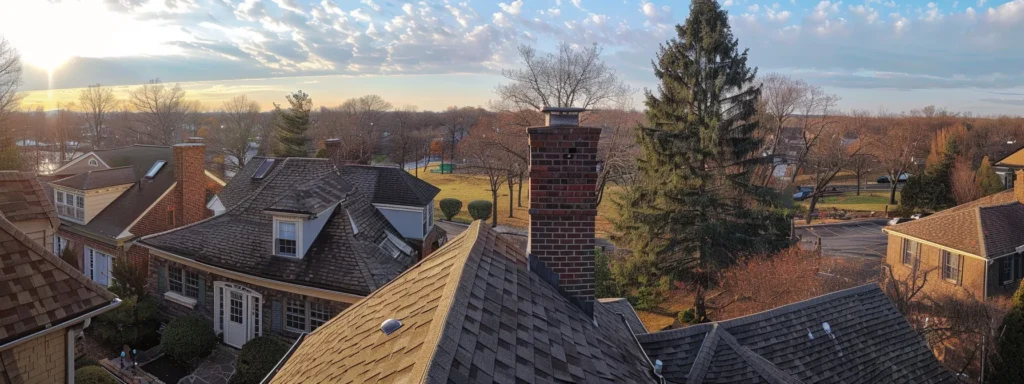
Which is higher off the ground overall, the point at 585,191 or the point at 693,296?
the point at 585,191

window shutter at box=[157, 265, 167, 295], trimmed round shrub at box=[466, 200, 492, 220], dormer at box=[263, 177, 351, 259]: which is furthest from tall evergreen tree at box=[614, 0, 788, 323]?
trimmed round shrub at box=[466, 200, 492, 220]

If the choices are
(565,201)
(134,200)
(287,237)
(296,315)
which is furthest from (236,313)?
(565,201)

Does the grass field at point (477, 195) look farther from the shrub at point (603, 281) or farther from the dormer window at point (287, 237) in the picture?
the dormer window at point (287, 237)

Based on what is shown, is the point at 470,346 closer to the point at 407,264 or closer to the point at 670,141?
the point at 407,264

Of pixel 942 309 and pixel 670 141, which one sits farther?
pixel 670 141

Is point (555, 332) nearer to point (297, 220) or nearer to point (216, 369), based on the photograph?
point (297, 220)

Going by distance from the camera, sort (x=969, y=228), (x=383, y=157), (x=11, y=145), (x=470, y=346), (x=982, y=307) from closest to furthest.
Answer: (x=470, y=346) → (x=982, y=307) → (x=969, y=228) → (x=11, y=145) → (x=383, y=157)

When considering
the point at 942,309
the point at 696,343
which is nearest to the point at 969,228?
the point at 942,309

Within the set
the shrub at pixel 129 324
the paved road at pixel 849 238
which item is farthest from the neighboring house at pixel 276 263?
the paved road at pixel 849 238
